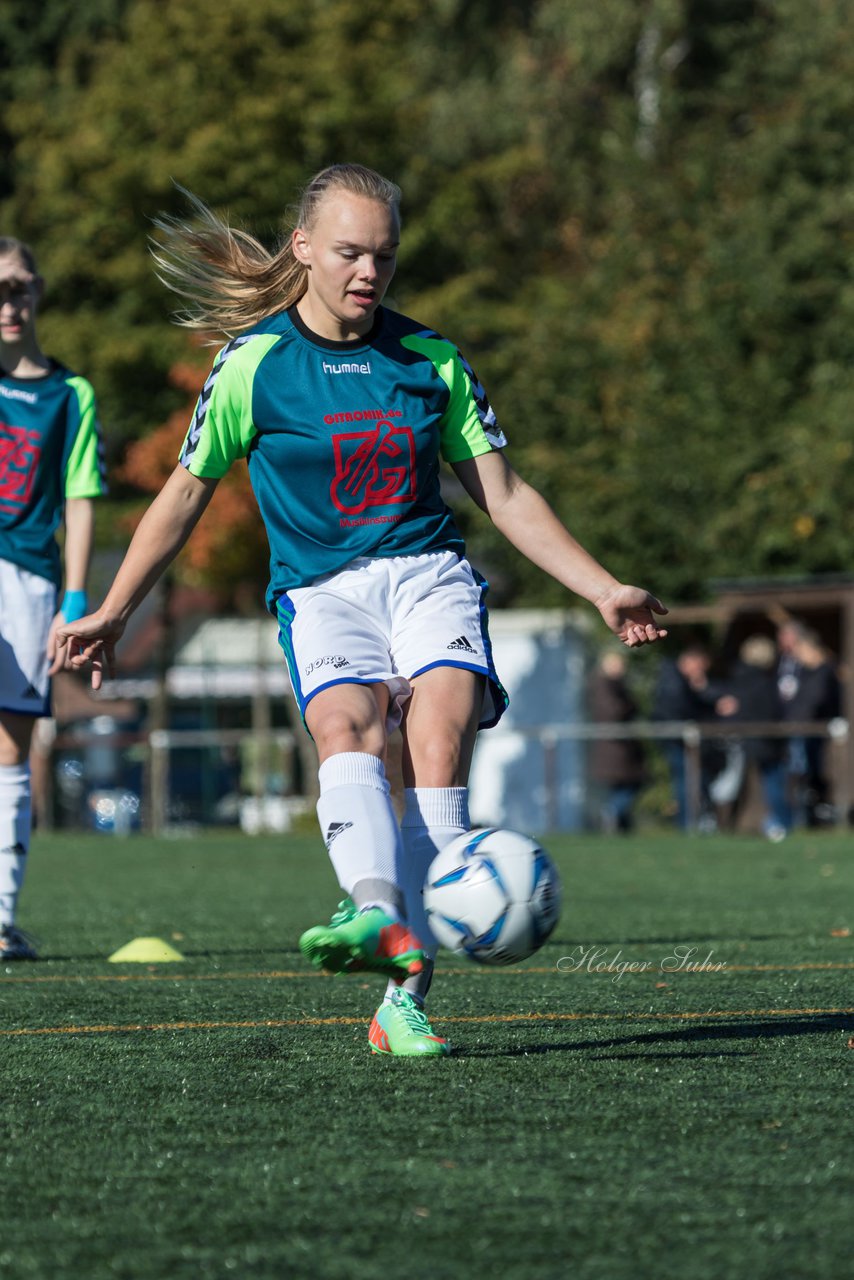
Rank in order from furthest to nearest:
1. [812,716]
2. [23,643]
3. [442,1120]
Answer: [812,716] → [23,643] → [442,1120]

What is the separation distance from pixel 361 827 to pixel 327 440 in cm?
95

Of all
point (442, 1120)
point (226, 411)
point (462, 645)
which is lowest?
point (442, 1120)

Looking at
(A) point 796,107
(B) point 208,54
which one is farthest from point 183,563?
(A) point 796,107

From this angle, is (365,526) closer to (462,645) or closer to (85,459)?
(462,645)

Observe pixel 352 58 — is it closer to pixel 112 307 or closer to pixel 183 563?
pixel 112 307

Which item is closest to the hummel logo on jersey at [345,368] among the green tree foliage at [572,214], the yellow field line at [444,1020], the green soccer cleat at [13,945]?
the yellow field line at [444,1020]

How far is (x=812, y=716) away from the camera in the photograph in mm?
20438

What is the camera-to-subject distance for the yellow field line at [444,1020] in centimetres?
553

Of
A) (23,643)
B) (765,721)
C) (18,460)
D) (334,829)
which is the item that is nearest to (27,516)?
(18,460)

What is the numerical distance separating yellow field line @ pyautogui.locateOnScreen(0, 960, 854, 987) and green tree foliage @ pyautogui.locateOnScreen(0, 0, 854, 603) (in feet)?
60.3

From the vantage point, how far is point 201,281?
17.5 ft

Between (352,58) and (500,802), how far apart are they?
12568 millimetres

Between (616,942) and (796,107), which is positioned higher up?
(796,107)

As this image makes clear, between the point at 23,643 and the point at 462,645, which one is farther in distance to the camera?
the point at 23,643
